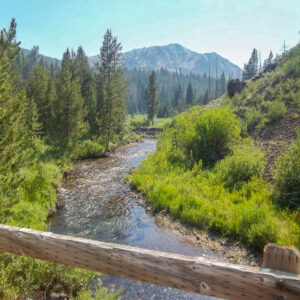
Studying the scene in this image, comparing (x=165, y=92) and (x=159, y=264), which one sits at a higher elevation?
(x=165, y=92)

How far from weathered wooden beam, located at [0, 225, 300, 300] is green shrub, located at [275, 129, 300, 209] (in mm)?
7113

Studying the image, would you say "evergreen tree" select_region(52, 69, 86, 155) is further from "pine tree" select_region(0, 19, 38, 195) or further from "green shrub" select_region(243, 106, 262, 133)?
"green shrub" select_region(243, 106, 262, 133)

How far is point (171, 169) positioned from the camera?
14.8 metres

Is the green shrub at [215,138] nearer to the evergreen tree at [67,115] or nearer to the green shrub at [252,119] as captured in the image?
the green shrub at [252,119]

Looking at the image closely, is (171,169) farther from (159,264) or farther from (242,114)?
(159,264)

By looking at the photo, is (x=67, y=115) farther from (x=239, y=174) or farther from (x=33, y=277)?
(x=33, y=277)

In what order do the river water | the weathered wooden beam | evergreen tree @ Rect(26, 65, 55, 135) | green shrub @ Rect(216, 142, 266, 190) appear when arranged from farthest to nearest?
1. evergreen tree @ Rect(26, 65, 55, 135)
2. green shrub @ Rect(216, 142, 266, 190)
3. the river water
4. the weathered wooden beam

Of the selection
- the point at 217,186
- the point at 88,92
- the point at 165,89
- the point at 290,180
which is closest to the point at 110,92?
the point at 88,92

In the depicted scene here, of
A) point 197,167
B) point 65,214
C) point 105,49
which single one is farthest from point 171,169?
point 105,49

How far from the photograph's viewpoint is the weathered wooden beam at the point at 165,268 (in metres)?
1.98

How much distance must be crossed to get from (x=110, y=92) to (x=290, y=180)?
850 inches

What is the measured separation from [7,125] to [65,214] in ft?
17.5

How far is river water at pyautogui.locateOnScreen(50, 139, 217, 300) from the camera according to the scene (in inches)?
242

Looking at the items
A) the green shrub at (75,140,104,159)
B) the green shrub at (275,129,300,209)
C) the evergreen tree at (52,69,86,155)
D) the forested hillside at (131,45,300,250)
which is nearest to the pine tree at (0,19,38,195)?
the forested hillside at (131,45,300,250)
